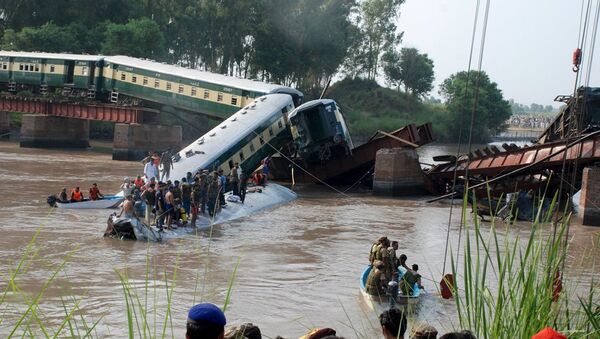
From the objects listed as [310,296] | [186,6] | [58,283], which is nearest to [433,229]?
[310,296]

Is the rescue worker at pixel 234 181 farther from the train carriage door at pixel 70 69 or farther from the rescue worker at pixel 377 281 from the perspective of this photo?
the train carriage door at pixel 70 69

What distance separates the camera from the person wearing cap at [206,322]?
454 cm

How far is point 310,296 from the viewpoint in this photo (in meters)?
17.3

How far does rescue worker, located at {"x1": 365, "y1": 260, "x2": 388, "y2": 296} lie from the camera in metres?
15.6

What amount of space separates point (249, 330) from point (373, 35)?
111045 millimetres

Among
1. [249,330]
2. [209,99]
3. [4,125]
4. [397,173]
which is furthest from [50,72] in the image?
[249,330]

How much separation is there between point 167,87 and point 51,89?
13.0m

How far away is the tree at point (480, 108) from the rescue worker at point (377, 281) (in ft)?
278

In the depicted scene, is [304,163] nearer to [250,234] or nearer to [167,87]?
[167,87]

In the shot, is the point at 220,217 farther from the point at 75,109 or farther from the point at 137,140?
the point at 75,109

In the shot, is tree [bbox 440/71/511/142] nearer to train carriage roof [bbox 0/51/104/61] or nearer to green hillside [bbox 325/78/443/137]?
green hillside [bbox 325/78/443/137]

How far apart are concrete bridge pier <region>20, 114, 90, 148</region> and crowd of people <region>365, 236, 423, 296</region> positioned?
1812 inches

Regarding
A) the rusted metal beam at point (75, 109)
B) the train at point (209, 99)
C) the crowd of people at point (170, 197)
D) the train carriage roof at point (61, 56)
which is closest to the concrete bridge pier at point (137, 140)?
the rusted metal beam at point (75, 109)

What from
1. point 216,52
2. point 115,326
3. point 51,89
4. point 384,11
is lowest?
point 115,326
